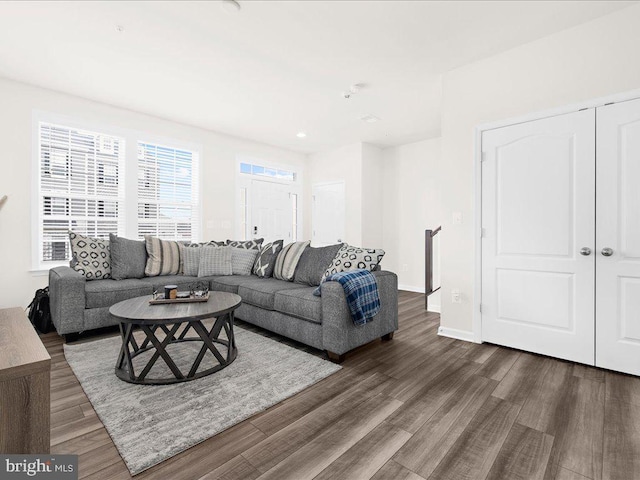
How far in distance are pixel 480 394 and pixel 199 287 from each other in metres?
2.31

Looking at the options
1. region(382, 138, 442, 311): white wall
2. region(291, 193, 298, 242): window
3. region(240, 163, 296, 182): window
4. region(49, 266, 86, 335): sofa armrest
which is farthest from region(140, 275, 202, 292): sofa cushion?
region(382, 138, 442, 311): white wall

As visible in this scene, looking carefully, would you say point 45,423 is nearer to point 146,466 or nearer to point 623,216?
point 146,466

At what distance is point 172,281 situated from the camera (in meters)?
3.62

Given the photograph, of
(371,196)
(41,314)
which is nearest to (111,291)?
(41,314)

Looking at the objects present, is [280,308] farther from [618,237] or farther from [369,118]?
[369,118]

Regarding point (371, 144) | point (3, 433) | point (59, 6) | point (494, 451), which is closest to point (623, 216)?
point (494, 451)

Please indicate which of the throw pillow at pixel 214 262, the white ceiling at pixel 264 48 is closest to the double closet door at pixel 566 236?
the white ceiling at pixel 264 48

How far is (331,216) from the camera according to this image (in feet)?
20.5

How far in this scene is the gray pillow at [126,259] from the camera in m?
3.55

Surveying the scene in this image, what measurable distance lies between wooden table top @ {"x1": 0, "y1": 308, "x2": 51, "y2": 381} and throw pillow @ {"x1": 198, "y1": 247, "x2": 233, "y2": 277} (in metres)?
2.60

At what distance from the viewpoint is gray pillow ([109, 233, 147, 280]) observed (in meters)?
3.55

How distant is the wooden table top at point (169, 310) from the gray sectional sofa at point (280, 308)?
19.2 inches

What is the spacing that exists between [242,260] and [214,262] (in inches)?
14.2

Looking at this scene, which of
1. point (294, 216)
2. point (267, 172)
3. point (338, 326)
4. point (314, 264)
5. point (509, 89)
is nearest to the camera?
point (338, 326)
